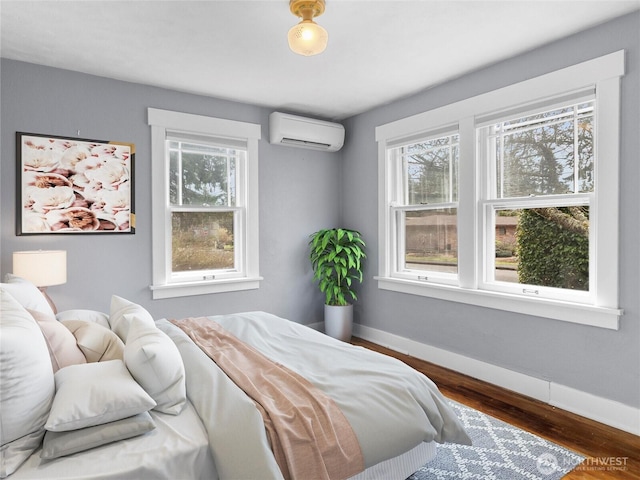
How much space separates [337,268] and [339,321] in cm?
61

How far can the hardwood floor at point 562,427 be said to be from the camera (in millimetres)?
2105

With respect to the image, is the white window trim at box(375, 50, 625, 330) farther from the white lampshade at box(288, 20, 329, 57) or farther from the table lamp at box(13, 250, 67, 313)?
the table lamp at box(13, 250, 67, 313)

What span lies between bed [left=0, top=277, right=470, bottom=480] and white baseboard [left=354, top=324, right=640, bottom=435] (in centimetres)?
134

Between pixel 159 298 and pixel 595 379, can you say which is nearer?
pixel 595 379

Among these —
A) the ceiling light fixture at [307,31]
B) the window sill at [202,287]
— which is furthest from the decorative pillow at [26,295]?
the ceiling light fixture at [307,31]

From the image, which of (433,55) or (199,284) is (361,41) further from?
(199,284)

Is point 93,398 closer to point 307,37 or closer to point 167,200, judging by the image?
point 307,37

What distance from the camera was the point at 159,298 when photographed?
3641mm

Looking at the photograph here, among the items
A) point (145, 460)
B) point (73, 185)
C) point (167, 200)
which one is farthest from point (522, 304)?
point (73, 185)

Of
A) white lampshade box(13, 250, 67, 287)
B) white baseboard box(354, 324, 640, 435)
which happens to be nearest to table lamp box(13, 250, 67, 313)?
white lampshade box(13, 250, 67, 287)

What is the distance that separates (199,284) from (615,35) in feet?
12.4

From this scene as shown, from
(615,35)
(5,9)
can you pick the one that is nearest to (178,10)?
(5,9)

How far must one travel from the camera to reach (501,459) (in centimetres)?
217

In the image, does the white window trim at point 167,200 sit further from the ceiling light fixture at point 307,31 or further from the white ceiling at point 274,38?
the ceiling light fixture at point 307,31
